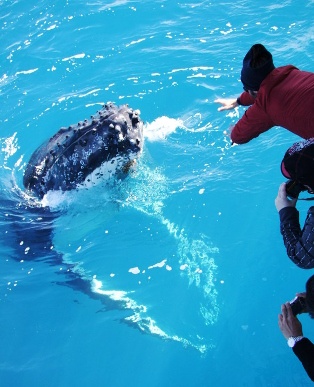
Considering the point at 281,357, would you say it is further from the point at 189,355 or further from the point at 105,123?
the point at 105,123

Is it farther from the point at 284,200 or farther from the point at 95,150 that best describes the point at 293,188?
the point at 95,150

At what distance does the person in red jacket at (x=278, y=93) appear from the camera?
5.92 meters

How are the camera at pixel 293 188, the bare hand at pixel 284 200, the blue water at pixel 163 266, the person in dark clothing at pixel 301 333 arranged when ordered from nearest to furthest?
the person in dark clothing at pixel 301 333 < the camera at pixel 293 188 < the bare hand at pixel 284 200 < the blue water at pixel 163 266

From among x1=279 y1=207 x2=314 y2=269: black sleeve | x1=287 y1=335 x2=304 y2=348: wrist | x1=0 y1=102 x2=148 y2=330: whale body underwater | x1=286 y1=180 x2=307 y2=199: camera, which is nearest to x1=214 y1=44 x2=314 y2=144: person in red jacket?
x1=286 y1=180 x2=307 y2=199: camera

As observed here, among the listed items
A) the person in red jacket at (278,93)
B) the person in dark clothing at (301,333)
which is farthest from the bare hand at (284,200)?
the person in dark clothing at (301,333)

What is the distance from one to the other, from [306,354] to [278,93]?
362 cm

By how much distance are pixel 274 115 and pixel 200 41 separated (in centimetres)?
730

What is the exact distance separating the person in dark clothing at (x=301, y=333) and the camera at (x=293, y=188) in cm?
126

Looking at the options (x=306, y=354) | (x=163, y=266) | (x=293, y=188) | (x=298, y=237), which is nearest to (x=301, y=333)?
(x=306, y=354)

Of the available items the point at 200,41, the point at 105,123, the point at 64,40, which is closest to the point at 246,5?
the point at 200,41

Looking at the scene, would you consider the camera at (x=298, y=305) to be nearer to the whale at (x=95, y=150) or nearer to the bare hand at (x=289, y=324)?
the bare hand at (x=289, y=324)

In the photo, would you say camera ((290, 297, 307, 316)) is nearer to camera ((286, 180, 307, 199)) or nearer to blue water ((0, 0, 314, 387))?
camera ((286, 180, 307, 199))

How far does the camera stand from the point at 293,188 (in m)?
5.57

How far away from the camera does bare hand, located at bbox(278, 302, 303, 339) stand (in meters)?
5.20
